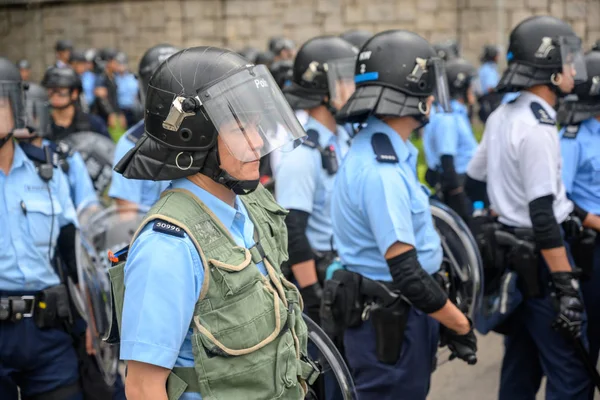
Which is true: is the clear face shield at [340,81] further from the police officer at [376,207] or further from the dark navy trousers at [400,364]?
the dark navy trousers at [400,364]

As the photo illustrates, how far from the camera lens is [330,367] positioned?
9.64 feet

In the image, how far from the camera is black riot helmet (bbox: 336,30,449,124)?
11.5ft

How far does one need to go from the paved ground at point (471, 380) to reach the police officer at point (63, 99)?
3.21 m

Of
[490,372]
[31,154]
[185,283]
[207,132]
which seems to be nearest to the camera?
[185,283]

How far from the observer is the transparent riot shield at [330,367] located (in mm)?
2918

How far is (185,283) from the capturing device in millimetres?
2137

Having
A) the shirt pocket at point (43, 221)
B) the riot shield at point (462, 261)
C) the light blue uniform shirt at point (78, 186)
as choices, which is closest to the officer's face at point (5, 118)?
the shirt pocket at point (43, 221)

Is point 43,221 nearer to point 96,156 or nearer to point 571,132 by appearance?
point 96,156

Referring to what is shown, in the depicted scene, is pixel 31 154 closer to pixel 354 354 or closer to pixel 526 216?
pixel 354 354

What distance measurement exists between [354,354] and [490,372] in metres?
2.58

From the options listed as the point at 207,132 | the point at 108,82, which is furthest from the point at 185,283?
the point at 108,82

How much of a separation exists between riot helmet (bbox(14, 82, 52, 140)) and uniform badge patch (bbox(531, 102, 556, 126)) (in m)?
2.33

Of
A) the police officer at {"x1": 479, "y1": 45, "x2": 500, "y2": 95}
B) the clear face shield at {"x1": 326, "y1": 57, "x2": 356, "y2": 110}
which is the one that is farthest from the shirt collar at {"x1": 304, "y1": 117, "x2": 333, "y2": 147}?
the police officer at {"x1": 479, "y1": 45, "x2": 500, "y2": 95}

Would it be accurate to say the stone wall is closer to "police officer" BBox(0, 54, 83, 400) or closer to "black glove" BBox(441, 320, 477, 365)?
"black glove" BBox(441, 320, 477, 365)
